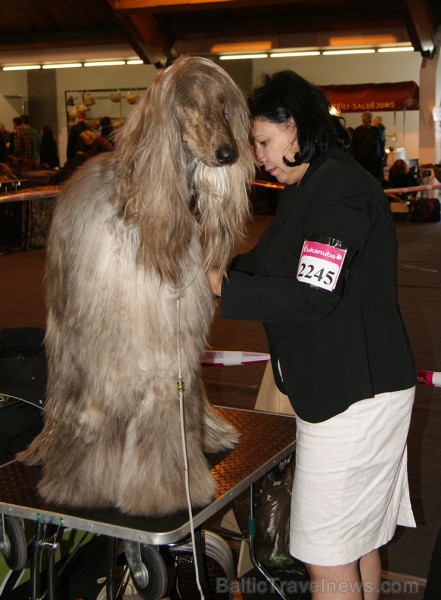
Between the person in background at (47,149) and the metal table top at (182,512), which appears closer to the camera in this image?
the metal table top at (182,512)

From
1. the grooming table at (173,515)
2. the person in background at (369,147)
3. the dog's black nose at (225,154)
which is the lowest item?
the grooming table at (173,515)

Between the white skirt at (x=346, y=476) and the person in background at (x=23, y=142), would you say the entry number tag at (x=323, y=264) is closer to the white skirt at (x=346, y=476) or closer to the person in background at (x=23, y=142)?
the white skirt at (x=346, y=476)

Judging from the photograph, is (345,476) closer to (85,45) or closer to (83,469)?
(83,469)

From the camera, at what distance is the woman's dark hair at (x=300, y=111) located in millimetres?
1633

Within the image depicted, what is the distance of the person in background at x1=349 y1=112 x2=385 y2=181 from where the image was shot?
11172mm

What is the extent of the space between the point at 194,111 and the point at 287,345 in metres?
0.51

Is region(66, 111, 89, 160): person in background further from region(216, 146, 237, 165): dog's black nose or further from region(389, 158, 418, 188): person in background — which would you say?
region(216, 146, 237, 165): dog's black nose

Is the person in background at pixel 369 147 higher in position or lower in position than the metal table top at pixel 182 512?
higher

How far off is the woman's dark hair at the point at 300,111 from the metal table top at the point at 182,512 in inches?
27.7

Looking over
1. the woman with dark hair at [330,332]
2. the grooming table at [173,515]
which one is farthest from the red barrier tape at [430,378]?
the woman with dark hair at [330,332]

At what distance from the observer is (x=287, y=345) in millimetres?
1668

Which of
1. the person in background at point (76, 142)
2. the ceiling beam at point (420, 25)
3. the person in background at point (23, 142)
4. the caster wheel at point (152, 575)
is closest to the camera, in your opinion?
the caster wheel at point (152, 575)

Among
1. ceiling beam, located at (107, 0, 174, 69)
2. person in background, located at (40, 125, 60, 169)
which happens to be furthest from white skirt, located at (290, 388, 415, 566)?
person in background, located at (40, 125, 60, 169)

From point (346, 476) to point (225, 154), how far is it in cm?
68
